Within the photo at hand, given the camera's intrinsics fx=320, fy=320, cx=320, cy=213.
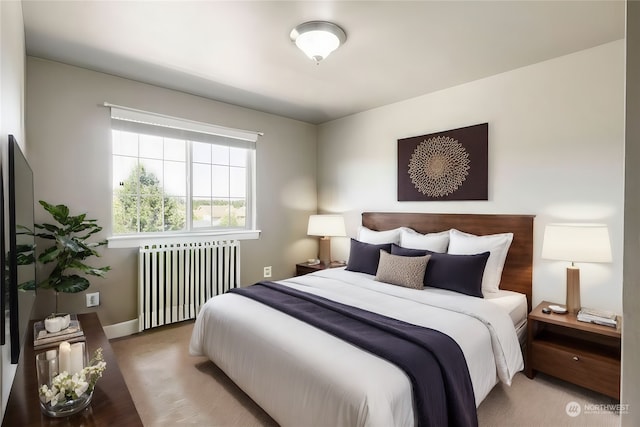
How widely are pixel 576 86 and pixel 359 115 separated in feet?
7.36

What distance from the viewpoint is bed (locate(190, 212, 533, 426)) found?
1411 mm

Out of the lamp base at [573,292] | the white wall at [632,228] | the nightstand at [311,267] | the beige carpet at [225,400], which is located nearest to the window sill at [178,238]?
the nightstand at [311,267]

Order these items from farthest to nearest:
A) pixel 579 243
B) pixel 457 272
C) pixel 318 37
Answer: pixel 457 272, pixel 579 243, pixel 318 37

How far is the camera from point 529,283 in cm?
277

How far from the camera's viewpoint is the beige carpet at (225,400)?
1920mm

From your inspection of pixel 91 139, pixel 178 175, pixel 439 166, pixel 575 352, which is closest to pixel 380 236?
pixel 439 166

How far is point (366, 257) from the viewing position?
3.28 m

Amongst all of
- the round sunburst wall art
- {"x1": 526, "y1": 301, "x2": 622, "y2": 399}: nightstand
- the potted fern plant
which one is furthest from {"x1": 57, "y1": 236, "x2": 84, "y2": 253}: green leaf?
{"x1": 526, "y1": 301, "x2": 622, "y2": 399}: nightstand

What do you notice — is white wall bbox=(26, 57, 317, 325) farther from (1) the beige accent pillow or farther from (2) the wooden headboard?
(2) the wooden headboard

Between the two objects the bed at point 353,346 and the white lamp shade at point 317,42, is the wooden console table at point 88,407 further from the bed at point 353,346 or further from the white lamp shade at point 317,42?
the white lamp shade at point 317,42

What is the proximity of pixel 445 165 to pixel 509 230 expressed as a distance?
2.89 feet

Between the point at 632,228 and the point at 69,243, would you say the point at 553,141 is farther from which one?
the point at 69,243

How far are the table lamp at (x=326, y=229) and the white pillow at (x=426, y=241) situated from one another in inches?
37.1

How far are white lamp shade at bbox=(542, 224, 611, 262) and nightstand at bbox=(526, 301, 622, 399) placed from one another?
446 millimetres
